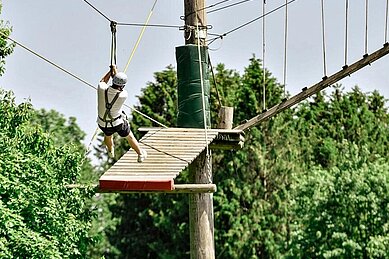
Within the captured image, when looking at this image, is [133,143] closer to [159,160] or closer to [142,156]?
[142,156]

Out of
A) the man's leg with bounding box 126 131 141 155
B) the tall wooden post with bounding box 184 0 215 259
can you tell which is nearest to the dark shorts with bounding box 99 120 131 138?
the man's leg with bounding box 126 131 141 155

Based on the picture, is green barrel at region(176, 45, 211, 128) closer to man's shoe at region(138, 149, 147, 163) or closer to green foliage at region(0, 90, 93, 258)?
man's shoe at region(138, 149, 147, 163)

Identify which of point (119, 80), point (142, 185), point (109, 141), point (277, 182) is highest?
point (277, 182)

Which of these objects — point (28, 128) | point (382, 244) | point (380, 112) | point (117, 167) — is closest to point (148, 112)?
point (380, 112)

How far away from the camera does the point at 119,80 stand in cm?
686

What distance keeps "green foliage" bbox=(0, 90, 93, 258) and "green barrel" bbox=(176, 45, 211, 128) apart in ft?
13.5

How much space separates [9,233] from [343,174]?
31.8 feet

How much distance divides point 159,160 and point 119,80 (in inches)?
42.7

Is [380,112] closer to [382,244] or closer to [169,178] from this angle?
[382,244]

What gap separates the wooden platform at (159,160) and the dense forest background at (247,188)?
452 centimetres

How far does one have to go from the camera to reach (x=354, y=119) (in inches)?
1062

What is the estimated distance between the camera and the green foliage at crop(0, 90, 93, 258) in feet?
42.1

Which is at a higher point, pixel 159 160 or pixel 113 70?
pixel 113 70

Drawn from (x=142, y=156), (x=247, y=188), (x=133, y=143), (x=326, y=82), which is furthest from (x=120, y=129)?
(x=247, y=188)
